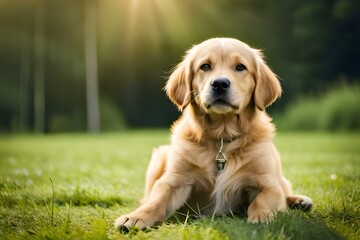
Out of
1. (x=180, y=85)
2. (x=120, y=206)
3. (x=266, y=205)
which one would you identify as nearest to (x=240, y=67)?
(x=180, y=85)

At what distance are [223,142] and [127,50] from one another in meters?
18.0

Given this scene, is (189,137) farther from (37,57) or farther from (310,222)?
(37,57)

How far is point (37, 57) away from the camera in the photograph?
2019 cm

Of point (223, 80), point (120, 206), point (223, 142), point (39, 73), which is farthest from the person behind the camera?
point (39, 73)

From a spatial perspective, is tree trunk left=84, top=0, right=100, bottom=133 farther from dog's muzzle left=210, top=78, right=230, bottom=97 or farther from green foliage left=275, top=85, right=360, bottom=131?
dog's muzzle left=210, top=78, right=230, bottom=97

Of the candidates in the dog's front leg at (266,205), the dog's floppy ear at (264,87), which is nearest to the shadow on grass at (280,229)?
the dog's front leg at (266,205)

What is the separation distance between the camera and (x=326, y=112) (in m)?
14.5

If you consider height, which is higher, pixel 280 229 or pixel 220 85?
pixel 220 85

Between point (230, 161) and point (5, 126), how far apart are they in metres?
16.5

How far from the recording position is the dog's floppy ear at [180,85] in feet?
12.0

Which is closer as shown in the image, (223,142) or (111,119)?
(223,142)

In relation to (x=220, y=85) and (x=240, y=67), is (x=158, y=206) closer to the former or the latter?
(x=220, y=85)

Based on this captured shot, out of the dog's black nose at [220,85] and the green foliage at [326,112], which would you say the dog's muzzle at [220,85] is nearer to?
the dog's black nose at [220,85]

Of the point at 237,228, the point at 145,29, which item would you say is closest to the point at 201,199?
the point at 237,228
